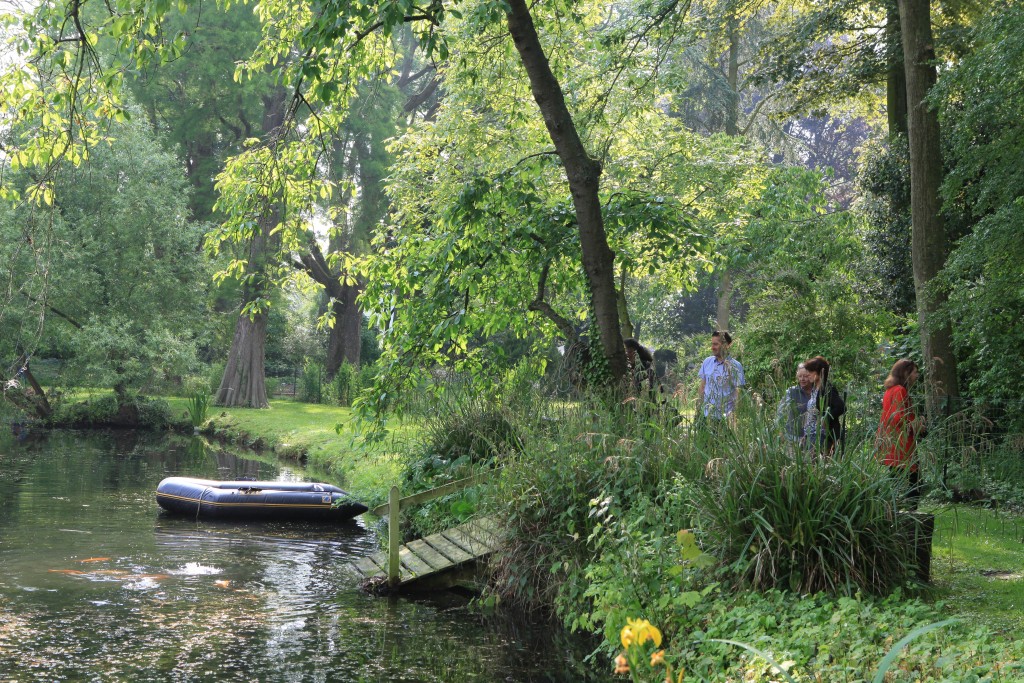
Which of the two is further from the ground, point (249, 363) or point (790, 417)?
point (249, 363)

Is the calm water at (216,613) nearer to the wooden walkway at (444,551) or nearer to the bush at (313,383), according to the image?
the wooden walkway at (444,551)

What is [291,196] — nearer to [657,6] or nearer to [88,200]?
[657,6]

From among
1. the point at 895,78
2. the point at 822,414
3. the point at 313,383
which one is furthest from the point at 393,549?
the point at 313,383

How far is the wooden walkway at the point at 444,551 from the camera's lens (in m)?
9.02

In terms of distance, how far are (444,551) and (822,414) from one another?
13.6 ft

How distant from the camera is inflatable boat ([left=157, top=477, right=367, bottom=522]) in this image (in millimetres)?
14266

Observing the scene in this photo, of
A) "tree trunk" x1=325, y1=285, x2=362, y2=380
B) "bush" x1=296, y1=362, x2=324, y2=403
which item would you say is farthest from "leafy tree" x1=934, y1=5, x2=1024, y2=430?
"bush" x1=296, y1=362, x2=324, y2=403

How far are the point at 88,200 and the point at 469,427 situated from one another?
2060cm

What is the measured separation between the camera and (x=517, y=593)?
27.7ft

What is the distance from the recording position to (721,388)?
25.0 ft

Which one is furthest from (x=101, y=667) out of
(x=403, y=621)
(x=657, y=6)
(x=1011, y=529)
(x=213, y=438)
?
(x=213, y=438)

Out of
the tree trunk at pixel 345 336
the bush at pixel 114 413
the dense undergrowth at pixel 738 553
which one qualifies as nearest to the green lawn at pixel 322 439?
the bush at pixel 114 413

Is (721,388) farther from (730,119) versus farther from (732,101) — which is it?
(732,101)

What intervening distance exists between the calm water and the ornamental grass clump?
5.94ft
